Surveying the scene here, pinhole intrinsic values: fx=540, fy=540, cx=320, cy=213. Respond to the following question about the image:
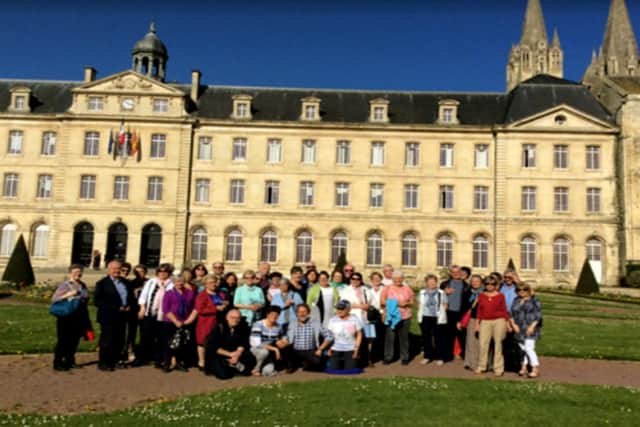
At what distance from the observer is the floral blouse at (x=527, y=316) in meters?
9.22

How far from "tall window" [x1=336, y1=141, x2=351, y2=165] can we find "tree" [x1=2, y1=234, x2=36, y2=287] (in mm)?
17976

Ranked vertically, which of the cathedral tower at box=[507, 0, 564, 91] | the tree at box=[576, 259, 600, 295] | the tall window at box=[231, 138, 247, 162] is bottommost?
the tree at box=[576, 259, 600, 295]

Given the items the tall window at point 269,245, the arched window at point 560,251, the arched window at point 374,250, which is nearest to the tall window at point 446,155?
the arched window at point 374,250

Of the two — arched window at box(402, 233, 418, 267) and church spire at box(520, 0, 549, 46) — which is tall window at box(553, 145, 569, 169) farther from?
church spire at box(520, 0, 549, 46)

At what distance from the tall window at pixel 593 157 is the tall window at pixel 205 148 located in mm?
22915

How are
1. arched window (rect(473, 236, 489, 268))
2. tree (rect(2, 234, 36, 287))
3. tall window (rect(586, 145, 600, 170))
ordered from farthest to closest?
arched window (rect(473, 236, 489, 268))
tall window (rect(586, 145, 600, 170))
tree (rect(2, 234, 36, 287))

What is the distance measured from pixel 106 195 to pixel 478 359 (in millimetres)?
28241

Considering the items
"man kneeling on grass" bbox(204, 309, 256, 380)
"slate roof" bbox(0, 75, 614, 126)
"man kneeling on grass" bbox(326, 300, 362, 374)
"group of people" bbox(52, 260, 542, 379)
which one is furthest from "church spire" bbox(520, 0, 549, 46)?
"man kneeling on grass" bbox(204, 309, 256, 380)

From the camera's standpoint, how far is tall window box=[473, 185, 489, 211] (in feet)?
108

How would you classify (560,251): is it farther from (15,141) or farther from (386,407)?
(15,141)

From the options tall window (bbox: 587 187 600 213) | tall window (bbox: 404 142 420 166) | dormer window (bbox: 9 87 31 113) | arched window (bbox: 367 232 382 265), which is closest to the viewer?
tall window (bbox: 587 187 600 213)

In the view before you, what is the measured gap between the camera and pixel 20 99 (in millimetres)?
33875

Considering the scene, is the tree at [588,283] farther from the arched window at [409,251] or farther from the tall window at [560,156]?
the arched window at [409,251]

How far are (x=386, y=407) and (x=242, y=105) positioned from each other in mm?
29337
